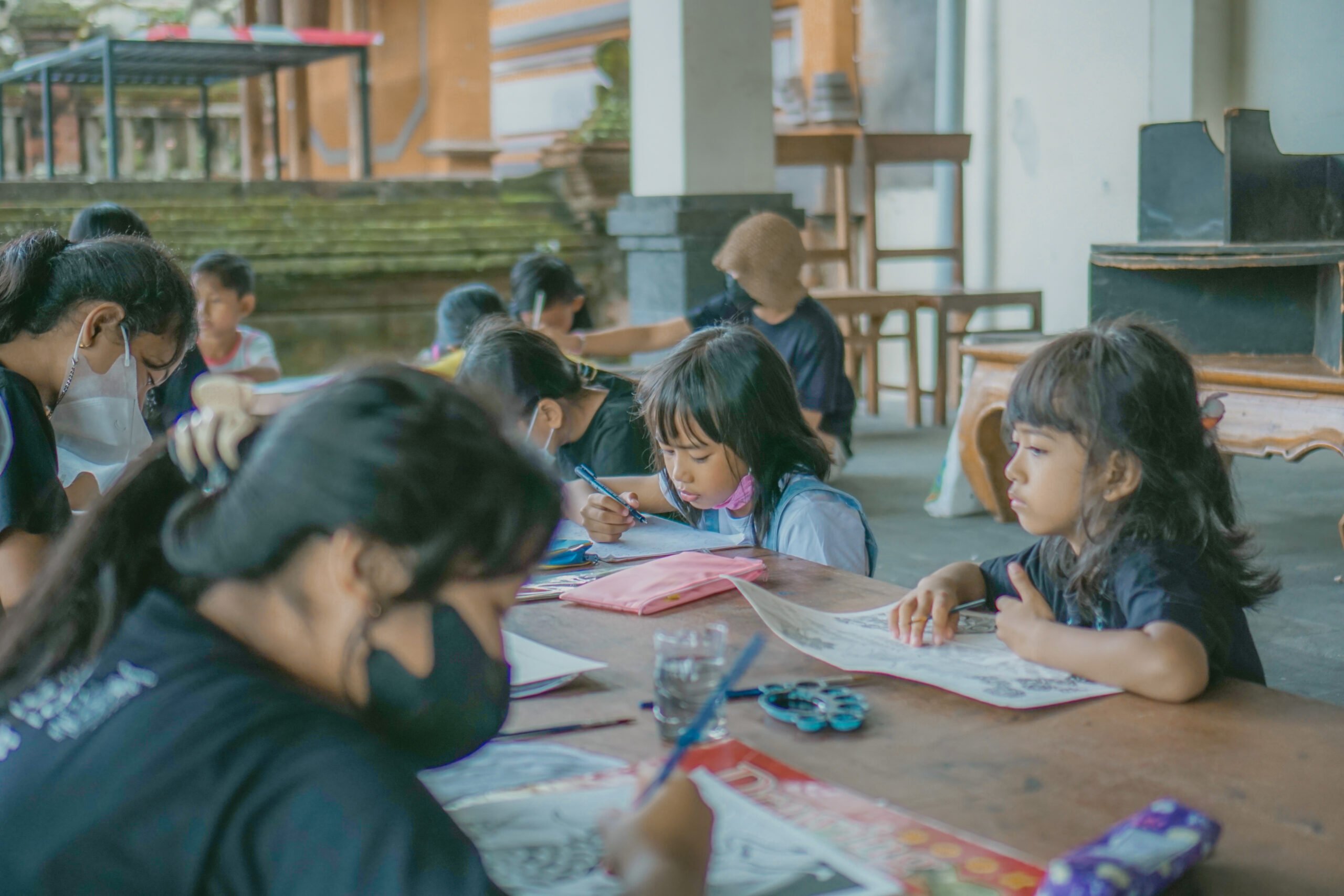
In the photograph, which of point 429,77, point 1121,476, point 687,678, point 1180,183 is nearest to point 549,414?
point 1121,476

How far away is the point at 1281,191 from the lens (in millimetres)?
4090

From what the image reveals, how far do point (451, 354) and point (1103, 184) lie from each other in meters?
3.61

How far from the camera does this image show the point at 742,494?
90.5 inches

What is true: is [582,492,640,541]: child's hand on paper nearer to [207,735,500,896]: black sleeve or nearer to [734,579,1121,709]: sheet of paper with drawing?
[734,579,1121,709]: sheet of paper with drawing

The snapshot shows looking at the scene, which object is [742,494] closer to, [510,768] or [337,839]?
[510,768]

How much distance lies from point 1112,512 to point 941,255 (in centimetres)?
555

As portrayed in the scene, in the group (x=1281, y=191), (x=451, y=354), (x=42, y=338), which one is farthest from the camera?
(x=451, y=354)

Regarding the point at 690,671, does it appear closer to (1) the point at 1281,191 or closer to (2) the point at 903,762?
(2) the point at 903,762

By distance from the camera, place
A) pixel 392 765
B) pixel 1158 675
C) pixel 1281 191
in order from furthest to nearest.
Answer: pixel 1281 191 → pixel 1158 675 → pixel 392 765

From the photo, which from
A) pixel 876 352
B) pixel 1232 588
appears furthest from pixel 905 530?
pixel 1232 588

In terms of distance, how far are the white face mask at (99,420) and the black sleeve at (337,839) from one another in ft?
4.49

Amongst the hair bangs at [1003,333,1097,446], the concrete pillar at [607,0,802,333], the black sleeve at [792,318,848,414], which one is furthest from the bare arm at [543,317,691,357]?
the hair bangs at [1003,333,1097,446]

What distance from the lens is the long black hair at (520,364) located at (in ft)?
8.99

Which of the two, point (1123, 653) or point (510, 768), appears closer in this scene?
point (510, 768)
